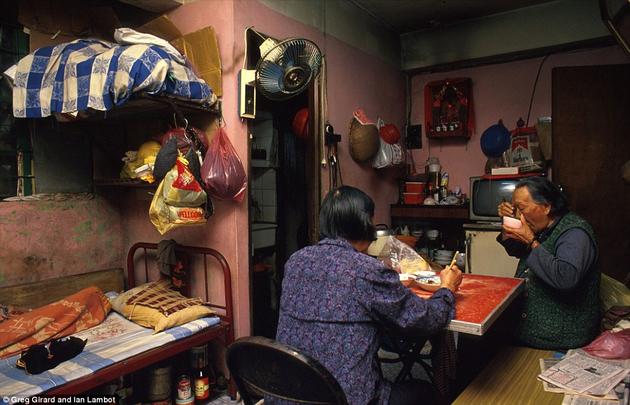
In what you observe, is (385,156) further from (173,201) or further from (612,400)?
(612,400)

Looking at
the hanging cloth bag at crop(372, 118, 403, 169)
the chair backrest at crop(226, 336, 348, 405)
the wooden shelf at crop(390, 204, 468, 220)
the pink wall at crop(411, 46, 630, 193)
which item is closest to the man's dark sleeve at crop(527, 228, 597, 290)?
the chair backrest at crop(226, 336, 348, 405)

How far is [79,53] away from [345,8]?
257 cm

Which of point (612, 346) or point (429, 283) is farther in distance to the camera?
point (429, 283)

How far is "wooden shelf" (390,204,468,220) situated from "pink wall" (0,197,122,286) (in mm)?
2946

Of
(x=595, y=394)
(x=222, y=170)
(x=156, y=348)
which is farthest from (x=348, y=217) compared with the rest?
(x=156, y=348)

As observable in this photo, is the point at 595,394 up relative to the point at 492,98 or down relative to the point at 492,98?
down

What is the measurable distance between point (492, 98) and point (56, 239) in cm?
458

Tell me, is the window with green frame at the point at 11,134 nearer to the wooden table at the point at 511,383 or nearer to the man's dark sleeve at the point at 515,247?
the wooden table at the point at 511,383

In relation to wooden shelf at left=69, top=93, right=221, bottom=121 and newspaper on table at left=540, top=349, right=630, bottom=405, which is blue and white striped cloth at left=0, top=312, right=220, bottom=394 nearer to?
wooden shelf at left=69, top=93, right=221, bottom=121

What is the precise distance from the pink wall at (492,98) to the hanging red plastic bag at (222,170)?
10.4 ft

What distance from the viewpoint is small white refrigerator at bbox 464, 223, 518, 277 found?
4.03m

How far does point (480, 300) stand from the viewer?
74.2 inches

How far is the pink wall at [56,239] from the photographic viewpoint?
2.92 m

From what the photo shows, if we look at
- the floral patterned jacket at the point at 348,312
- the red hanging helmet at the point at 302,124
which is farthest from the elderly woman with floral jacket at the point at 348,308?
the red hanging helmet at the point at 302,124
